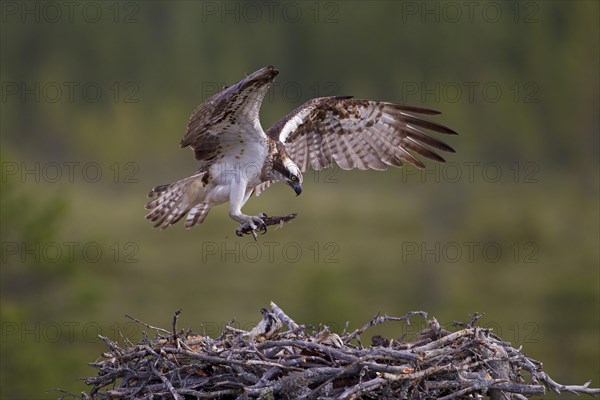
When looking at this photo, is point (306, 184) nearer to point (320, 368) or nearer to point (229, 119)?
point (229, 119)

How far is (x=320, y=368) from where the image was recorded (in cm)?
693

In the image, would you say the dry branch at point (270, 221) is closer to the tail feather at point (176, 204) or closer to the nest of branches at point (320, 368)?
the tail feather at point (176, 204)

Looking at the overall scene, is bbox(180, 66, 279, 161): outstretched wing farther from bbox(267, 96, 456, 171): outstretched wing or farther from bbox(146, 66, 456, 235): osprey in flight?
bbox(267, 96, 456, 171): outstretched wing

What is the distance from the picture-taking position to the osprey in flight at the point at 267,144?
29.7ft

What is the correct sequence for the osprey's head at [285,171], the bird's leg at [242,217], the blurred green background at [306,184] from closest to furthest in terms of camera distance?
the bird's leg at [242,217]
the osprey's head at [285,171]
the blurred green background at [306,184]

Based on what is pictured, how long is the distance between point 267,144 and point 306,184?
41.2 m

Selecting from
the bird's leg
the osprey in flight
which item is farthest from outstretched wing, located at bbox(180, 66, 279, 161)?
the bird's leg

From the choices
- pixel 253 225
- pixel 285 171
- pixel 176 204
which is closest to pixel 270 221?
pixel 253 225

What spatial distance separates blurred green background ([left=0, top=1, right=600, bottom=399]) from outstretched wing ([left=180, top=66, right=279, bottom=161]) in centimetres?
586

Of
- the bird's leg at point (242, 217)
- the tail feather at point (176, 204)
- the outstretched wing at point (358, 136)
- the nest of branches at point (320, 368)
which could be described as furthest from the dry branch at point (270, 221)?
the outstretched wing at point (358, 136)

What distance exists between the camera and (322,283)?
24.3 metres

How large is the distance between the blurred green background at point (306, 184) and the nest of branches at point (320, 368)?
7362mm

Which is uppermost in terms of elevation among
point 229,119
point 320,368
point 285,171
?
point 229,119

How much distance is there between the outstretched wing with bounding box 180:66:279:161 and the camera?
8.56 metres
